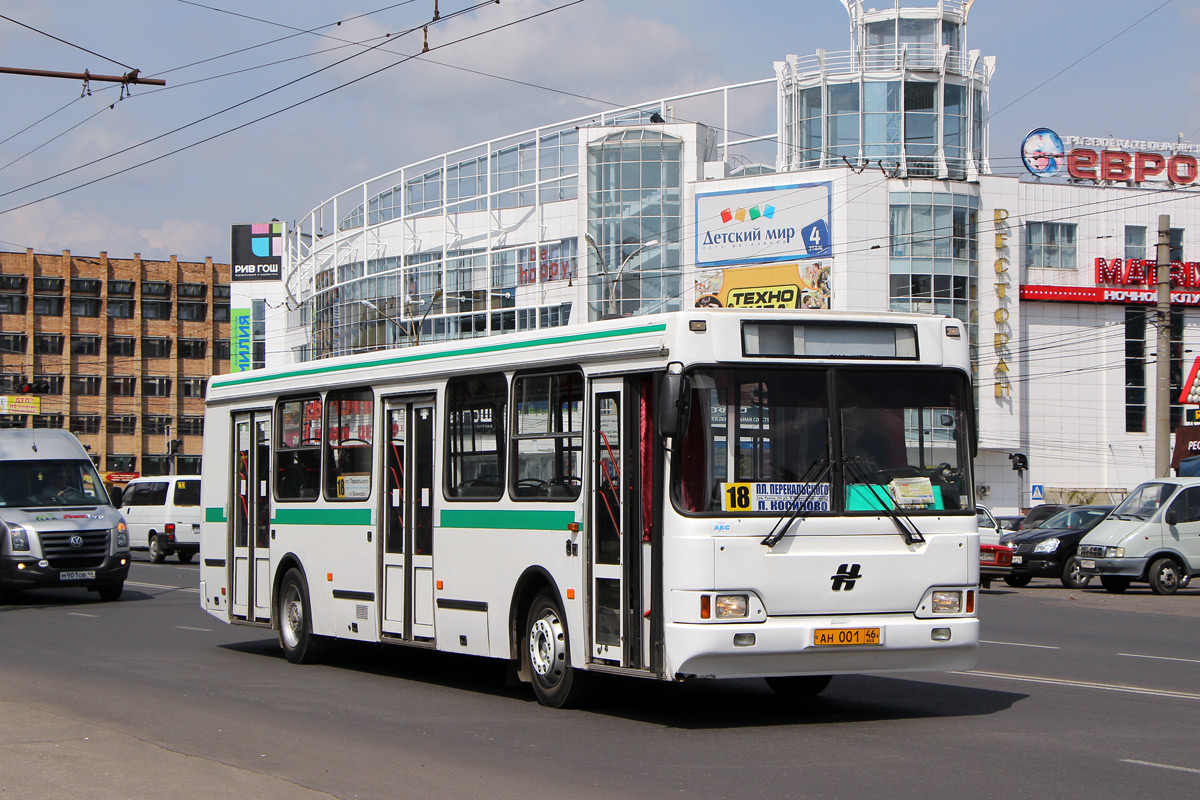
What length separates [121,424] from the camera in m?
112

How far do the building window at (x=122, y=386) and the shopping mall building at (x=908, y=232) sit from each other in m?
48.5

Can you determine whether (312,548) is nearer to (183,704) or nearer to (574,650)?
(183,704)

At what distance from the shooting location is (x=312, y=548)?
14211 mm

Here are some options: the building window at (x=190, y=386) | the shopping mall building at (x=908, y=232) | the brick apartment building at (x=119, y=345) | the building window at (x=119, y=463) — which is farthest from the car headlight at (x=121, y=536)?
the building window at (x=190, y=386)

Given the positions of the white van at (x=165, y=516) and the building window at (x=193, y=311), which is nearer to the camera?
the white van at (x=165, y=516)

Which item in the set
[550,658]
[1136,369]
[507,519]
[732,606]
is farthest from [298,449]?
[1136,369]

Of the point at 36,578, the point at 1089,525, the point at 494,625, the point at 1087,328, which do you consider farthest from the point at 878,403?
the point at 1087,328

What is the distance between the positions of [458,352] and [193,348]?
108m

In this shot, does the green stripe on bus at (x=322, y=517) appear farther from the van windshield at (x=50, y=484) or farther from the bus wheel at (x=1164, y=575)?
the bus wheel at (x=1164, y=575)

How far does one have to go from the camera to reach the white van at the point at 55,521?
2188 cm

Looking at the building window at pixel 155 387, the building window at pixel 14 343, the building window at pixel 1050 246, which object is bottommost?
the building window at pixel 155 387

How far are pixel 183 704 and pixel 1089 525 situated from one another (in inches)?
898

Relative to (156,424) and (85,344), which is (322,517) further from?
(156,424)

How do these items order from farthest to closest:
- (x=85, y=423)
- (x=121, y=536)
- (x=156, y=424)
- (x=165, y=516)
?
(x=156, y=424)
(x=85, y=423)
(x=165, y=516)
(x=121, y=536)
